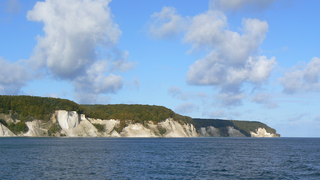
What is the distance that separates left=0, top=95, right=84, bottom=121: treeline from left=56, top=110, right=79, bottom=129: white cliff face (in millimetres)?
3053

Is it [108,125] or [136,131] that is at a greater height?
[108,125]

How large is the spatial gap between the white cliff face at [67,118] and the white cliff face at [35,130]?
886cm

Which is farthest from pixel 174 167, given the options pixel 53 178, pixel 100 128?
pixel 100 128

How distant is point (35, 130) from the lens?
14175 cm

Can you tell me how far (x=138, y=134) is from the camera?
598 ft

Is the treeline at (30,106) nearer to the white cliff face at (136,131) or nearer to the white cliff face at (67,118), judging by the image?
the white cliff face at (67,118)

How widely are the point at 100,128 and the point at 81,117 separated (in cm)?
1468

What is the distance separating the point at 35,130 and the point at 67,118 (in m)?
15.9

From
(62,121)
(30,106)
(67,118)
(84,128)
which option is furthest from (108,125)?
(30,106)

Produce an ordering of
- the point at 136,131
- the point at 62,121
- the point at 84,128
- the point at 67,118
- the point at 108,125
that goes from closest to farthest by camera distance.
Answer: the point at 62,121
the point at 67,118
the point at 84,128
the point at 108,125
the point at 136,131

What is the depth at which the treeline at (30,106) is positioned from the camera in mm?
139375

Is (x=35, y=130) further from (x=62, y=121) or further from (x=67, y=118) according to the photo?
(x=67, y=118)

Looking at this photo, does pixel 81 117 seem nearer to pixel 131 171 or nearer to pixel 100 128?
pixel 100 128

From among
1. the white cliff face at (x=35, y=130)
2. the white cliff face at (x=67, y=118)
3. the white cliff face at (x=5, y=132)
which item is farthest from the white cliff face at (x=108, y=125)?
the white cliff face at (x=5, y=132)
